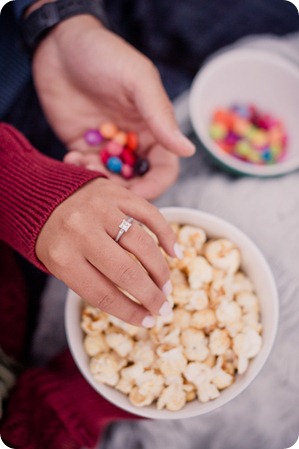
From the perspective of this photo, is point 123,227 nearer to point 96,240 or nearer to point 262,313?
point 96,240

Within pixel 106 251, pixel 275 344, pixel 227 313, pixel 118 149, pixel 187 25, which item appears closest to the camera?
pixel 106 251

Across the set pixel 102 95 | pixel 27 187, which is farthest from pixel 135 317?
pixel 102 95

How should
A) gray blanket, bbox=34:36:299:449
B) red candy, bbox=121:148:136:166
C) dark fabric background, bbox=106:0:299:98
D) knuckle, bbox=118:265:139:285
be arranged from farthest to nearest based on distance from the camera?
dark fabric background, bbox=106:0:299:98, red candy, bbox=121:148:136:166, gray blanket, bbox=34:36:299:449, knuckle, bbox=118:265:139:285

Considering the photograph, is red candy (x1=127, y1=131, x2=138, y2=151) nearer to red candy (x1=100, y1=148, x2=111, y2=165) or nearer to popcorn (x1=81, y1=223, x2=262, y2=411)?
red candy (x1=100, y1=148, x2=111, y2=165)

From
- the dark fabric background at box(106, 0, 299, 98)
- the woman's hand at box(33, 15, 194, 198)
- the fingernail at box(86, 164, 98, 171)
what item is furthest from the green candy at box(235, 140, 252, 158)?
the fingernail at box(86, 164, 98, 171)

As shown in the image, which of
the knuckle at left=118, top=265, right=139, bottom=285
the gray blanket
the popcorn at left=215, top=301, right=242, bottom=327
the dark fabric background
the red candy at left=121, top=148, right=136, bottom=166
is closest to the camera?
the knuckle at left=118, top=265, right=139, bottom=285

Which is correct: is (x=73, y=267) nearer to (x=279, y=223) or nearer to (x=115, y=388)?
(x=115, y=388)

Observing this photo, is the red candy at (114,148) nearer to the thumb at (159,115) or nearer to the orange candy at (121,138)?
the orange candy at (121,138)
